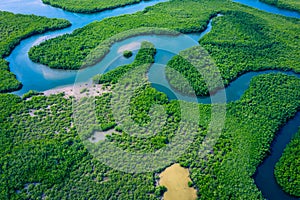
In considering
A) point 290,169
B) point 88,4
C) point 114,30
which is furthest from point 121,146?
point 88,4

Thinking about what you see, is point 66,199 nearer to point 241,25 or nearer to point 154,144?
point 154,144

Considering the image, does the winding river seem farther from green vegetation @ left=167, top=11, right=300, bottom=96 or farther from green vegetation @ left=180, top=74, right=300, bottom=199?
green vegetation @ left=167, top=11, right=300, bottom=96

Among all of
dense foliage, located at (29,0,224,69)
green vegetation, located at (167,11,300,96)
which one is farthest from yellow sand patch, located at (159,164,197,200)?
dense foliage, located at (29,0,224,69)

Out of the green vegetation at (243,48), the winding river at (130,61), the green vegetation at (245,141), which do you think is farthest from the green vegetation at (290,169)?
the green vegetation at (243,48)

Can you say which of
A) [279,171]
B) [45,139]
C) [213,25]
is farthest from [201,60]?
[45,139]

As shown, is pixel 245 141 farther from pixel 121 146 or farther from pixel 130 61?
pixel 130 61
